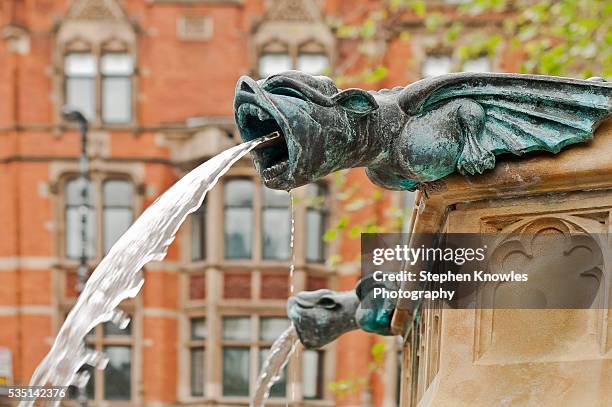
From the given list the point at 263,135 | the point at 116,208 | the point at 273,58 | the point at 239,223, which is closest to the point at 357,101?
the point at 263,135

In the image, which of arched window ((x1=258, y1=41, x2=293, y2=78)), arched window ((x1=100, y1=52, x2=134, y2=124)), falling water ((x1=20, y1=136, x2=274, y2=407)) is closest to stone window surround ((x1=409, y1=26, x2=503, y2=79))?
arched window ((x1=258, y1=41, x2=293, y2=78))

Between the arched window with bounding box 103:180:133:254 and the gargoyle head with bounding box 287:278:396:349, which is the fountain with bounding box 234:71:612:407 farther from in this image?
the arched window with bounding box 103:180:133:254

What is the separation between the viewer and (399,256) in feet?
11.9

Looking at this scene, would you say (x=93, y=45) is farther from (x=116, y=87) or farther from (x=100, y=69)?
(x=116, y=87)

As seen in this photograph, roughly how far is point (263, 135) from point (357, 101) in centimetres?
30

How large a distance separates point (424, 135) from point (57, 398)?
1750mm

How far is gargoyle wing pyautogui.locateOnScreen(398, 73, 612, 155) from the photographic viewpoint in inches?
117

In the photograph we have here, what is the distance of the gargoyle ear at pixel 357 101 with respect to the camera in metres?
3.02

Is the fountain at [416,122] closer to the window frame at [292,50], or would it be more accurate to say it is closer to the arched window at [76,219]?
the arched window at [76,219]

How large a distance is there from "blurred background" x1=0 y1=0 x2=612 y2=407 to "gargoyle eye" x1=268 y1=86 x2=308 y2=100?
58.2 ft

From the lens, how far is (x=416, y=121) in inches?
122

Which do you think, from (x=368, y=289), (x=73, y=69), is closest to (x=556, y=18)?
(x=368, y=289)

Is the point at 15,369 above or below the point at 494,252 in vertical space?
below

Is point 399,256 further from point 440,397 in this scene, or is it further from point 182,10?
point 182,10
